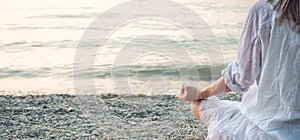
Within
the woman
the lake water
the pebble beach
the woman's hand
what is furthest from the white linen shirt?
the pebble beach

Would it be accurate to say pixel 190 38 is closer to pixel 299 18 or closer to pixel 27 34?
pixel 27 34

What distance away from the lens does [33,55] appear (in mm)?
10414

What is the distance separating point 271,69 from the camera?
4.88 ft

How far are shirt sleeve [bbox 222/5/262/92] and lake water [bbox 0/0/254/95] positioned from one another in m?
1.67

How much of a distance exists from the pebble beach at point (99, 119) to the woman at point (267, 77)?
1889 mm

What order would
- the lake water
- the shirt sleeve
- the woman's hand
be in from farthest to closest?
the lake water
the woman's hand
the shirt sleeve

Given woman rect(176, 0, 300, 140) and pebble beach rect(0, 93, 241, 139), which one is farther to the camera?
pebble beach rect(0, 93, 241, 139)

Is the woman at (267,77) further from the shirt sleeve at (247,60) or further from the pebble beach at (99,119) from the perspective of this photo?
the pebble beach at (99,119)

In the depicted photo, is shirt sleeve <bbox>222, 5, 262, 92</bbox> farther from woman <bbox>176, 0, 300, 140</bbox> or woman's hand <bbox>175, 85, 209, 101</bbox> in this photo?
woman's hand <bbox>175, 85, 209, 101</bbox>

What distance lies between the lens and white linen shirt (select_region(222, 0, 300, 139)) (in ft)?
4.76

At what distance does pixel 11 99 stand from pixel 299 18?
4.70 m

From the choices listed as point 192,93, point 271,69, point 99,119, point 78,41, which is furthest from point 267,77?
point 78,41

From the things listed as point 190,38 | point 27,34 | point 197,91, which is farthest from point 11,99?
point 27,34

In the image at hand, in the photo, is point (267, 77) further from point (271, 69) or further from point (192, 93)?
point (192, 93)
